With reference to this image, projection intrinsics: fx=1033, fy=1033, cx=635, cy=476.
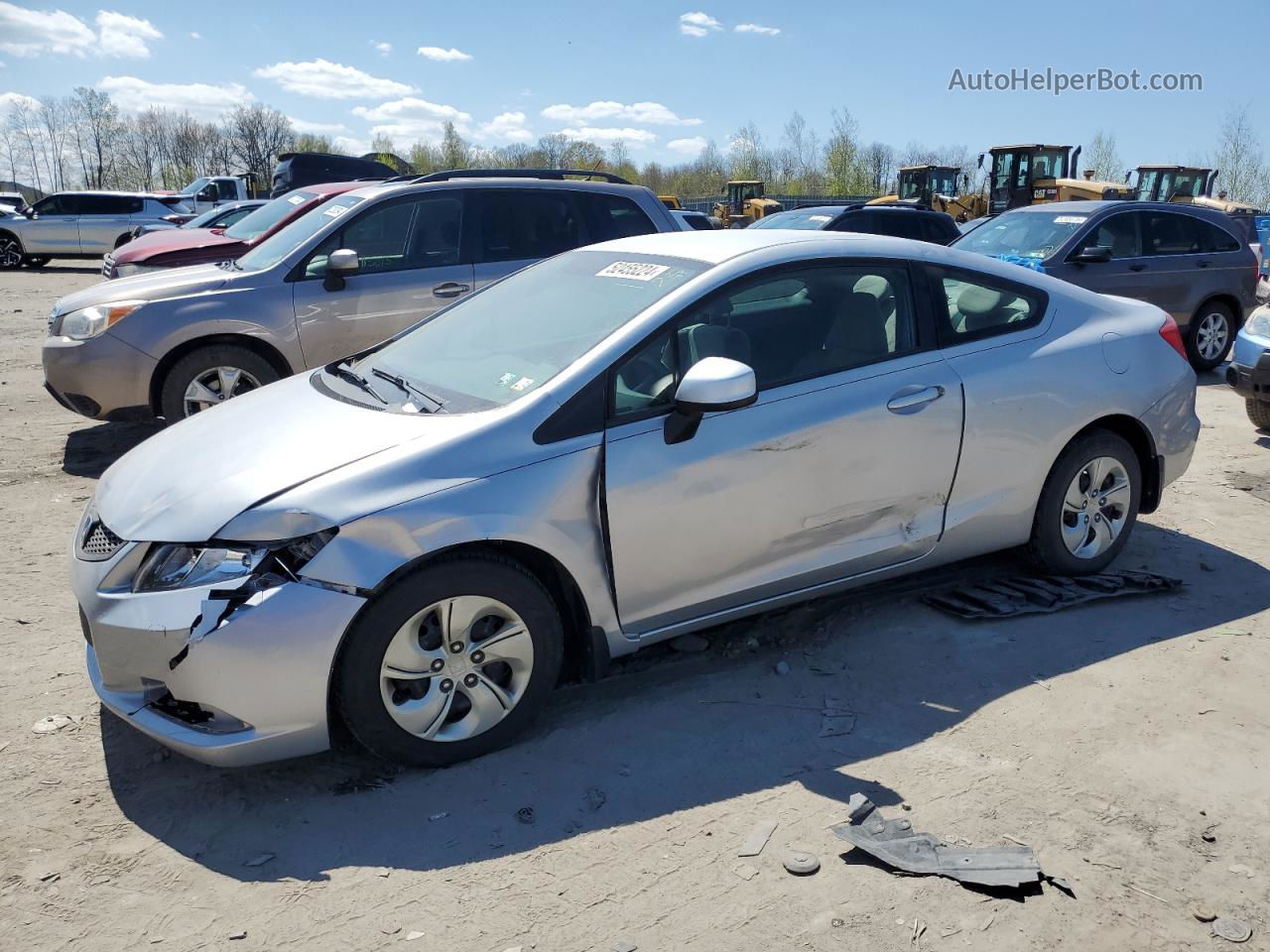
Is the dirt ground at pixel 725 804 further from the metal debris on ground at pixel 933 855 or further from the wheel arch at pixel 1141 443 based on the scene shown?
the wheel arch at pixel 1141 443

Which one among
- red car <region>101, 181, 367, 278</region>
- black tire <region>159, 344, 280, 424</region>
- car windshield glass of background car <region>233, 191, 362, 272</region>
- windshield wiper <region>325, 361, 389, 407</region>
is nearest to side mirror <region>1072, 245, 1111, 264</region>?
car windshield glass of background car <region>233, 191, 362, 272</region>

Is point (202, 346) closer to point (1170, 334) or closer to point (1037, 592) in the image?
point (1037, 592)

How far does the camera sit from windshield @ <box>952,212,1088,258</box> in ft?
33.1

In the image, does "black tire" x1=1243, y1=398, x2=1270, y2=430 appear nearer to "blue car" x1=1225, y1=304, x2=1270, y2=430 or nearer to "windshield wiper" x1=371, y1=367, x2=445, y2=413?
"blue car" x1=1225, y1=304, x2=1270, y2=430

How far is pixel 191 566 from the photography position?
3.06m

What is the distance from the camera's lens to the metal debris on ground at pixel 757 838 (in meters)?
2.93

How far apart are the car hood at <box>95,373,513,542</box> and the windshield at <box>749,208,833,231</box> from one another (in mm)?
9287

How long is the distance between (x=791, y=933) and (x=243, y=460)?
218cm

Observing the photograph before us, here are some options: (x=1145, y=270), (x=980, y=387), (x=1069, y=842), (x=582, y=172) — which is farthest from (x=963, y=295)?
(x=1145, y=270)

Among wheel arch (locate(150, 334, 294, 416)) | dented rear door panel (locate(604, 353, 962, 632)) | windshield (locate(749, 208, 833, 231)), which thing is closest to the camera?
dented rear door panel (locate(604, 353, 962, 632))

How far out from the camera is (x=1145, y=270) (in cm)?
1040

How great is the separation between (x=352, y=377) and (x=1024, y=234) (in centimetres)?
829

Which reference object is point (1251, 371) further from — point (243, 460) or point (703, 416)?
point (243, 460)

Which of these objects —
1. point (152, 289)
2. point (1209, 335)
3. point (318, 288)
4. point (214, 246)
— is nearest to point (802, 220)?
point (1209, 335)
